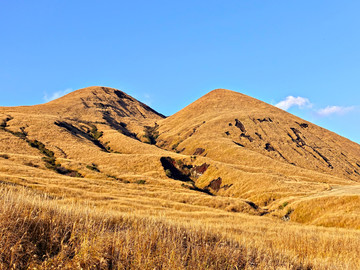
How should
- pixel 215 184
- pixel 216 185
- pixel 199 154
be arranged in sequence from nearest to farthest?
pixel 216 185, pixel 215 184, pixel 199 154

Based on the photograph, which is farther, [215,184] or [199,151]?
[199,151]

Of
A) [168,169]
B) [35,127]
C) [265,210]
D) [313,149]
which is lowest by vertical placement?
[265,210]

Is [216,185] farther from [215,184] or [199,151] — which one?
[199,151]

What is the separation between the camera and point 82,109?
158875mm

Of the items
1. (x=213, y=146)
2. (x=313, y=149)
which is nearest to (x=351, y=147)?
(x=313, y=149)

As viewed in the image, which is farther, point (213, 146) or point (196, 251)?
point (213, 146)

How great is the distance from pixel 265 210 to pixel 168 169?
117ft

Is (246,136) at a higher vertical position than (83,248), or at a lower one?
higher

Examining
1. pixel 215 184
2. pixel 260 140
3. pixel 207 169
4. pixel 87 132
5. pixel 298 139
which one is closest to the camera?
pixel 215 184

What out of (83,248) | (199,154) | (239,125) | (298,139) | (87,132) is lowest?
(83,248)

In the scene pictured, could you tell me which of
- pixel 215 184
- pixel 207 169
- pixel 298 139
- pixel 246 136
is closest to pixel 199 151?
pixel 246 136

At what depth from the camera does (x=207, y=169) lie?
7450 centimetres

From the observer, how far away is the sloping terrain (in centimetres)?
1891

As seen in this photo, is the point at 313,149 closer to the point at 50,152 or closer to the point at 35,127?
the point at 50,152
